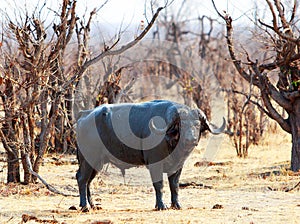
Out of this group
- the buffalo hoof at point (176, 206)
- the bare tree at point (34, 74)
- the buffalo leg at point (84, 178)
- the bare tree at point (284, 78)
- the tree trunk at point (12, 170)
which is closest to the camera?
the buffalo hoof at point (176, 206)

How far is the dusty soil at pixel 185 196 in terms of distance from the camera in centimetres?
764

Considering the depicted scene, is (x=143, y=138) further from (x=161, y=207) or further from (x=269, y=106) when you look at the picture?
(x=269, y=106)

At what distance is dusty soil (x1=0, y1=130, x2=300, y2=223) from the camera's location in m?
7.64

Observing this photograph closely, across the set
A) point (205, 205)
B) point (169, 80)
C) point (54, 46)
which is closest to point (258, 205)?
point (205, 205)

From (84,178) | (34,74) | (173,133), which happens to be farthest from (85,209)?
(34,74)

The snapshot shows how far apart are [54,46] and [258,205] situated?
4131 mm

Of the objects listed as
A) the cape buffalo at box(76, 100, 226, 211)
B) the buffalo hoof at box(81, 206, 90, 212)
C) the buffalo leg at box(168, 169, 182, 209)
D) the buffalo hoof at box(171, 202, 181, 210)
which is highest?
the cape buffalo at box(76, 100, 226, 211)

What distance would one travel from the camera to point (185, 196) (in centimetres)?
1019

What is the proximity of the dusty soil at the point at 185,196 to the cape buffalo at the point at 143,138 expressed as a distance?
0.56 metres

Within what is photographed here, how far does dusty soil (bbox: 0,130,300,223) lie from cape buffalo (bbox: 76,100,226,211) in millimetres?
559

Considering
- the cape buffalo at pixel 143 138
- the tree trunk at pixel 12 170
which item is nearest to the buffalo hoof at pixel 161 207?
the cape buffalo at pixel 143 138

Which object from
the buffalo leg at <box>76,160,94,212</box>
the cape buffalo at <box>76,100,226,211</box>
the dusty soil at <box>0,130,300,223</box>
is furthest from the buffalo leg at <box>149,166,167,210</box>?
the buffalo leg at <box>76,160,94,212</box>

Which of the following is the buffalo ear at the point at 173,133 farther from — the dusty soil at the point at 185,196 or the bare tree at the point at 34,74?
the bare tree at the point at 34,74

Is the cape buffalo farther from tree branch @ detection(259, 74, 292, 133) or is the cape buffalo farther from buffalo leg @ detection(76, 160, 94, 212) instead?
tree branch @ detection(259, 74, 292, 133)
